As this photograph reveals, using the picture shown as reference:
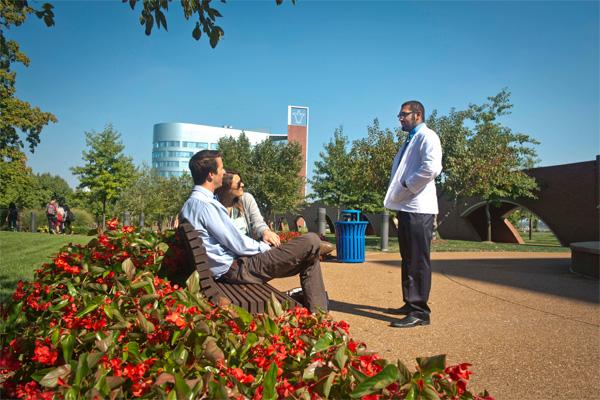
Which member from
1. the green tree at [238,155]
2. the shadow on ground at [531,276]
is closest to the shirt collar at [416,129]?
the shadow on ground at [531,276]

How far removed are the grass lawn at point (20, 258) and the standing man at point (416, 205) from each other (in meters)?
3.02

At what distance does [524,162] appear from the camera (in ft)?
81.3

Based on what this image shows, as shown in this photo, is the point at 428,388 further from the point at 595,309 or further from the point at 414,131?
the point at 595,309

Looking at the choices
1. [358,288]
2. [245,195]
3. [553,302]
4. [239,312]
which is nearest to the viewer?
[239,312]

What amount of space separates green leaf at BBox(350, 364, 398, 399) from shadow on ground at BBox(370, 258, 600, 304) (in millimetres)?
4865

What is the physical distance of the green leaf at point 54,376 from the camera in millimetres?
1418

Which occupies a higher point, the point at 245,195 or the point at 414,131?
the point at 414,131

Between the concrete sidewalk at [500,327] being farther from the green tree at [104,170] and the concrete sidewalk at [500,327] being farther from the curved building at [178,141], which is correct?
the curved building at [178,141]

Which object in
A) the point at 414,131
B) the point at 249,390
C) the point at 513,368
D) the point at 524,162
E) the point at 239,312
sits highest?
the point at 524,162

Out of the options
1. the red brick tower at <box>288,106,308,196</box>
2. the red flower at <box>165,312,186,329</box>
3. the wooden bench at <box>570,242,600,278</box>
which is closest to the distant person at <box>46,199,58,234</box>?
the wooden bench at <box>570,242,600,278</box>

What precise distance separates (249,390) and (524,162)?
26.8 m

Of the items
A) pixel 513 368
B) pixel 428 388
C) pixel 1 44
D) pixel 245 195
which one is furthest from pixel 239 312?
pixel 1 44

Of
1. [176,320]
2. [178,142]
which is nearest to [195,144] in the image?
[178,142]

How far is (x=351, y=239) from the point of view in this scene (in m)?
9.10
